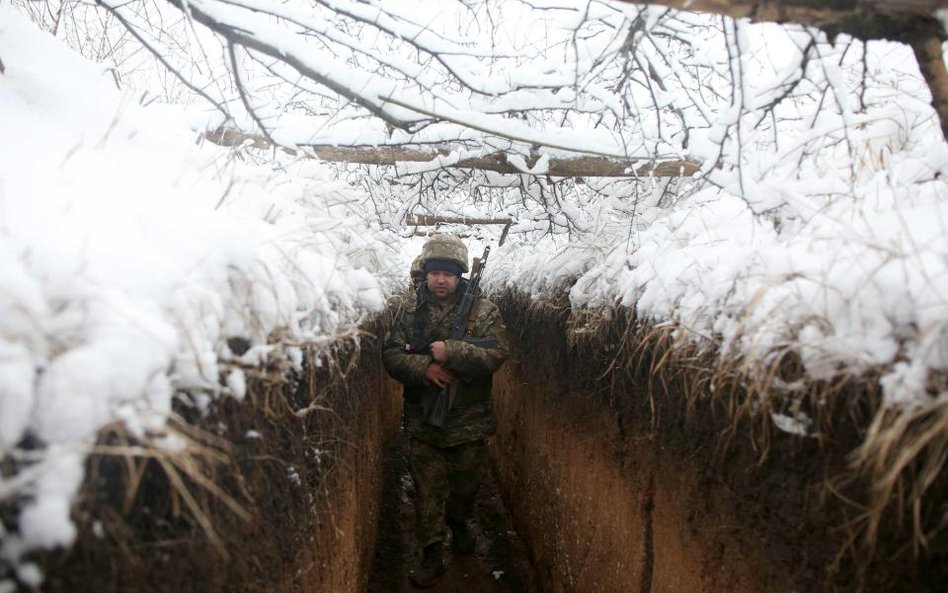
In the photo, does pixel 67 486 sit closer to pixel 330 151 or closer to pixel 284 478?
pixel 284 478

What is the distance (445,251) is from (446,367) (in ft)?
3.01

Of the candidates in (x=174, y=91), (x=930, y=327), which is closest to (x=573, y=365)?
(x=930, y=327)

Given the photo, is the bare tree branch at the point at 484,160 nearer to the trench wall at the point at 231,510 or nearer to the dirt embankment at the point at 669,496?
the dirt embankment at the point at 669,496

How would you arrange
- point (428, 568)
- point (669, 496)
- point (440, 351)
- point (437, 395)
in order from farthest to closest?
point (428, 568)
point (437, 395)
point (440, 351)
point (669, 496)

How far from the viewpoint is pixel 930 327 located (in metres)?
1.19

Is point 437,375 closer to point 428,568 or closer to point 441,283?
point 441,283

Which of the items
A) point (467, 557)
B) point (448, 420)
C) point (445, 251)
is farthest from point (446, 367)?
point (467, 557)

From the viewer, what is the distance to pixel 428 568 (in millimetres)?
4340

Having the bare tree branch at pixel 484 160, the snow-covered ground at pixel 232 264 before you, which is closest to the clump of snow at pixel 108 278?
the snow-covered ground at pixel 232 264

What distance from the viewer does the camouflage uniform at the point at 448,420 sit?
167 inches

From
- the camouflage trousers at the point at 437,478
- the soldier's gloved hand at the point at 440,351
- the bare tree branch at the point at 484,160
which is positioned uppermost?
the bare tree branch at the point at 484,160

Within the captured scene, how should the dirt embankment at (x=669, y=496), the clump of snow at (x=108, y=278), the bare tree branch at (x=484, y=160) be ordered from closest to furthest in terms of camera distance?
the clump of snow at (x=108, y=278) → the dirt embankment at (x=669, y=496) → the bare tree branch at (x=484, y=160)

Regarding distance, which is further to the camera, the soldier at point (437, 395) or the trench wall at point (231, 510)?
the soldier at point (437, 395)

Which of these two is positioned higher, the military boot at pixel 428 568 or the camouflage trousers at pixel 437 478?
the camouflage trousers at pixel 437 478
